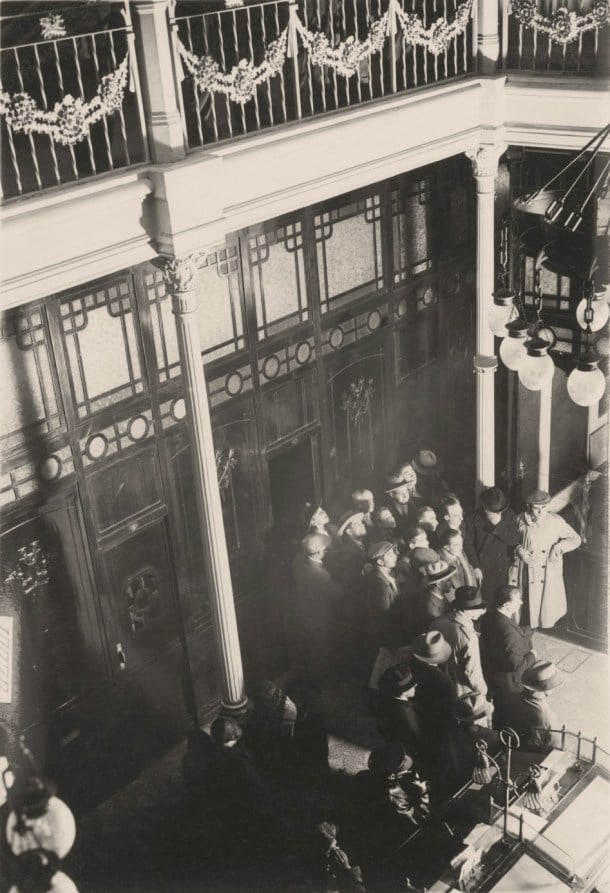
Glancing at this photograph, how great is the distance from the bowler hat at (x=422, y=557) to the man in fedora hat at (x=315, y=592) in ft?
2.19

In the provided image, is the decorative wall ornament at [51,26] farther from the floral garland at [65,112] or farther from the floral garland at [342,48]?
the floral garland at [342,48]

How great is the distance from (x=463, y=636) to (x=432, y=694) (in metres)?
0.51

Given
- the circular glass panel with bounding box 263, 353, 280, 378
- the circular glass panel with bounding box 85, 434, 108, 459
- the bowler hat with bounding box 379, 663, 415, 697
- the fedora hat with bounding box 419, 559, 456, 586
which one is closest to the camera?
the bowler hat with bounding box 379, 663, 415, 697

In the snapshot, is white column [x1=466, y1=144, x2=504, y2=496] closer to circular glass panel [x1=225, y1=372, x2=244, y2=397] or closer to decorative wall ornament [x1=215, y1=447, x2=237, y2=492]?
circular glass panel [x1=225, y1=372, x2=244, y2=397]

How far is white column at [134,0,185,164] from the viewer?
563cm

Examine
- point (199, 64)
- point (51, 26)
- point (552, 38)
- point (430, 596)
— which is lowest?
point (430, 596)

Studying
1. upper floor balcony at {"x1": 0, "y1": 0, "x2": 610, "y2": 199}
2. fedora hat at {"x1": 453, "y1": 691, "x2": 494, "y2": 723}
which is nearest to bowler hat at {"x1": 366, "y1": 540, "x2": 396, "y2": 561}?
fedora hat at {"x1": 453, "y1": 691, "x2": 494, "y2": 723}

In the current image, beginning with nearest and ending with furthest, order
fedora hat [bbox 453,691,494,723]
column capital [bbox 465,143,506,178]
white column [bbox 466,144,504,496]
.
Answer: fedora hat [bbox 453,691,494,723] → column capital [bbox 465,143,506,178] → white column [bbox 466,144,504,496]

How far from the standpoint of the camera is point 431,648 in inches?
258

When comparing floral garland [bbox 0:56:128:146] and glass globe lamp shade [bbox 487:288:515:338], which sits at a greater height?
floral garland [bbox 0:56:128:146]

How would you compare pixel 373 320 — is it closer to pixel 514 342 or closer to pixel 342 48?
pixel 342 48

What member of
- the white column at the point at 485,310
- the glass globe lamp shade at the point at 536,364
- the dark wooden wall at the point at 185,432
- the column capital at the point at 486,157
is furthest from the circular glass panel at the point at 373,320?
the glass globe lamp shade at the point at 536,364

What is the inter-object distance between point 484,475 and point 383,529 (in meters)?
1.93

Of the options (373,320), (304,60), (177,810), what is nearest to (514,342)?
(304,60)
